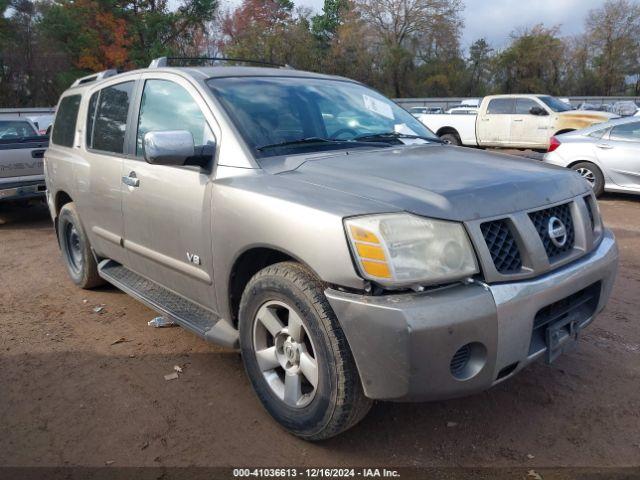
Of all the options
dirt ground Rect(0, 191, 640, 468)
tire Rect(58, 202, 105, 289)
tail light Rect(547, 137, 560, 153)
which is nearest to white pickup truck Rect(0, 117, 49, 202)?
tire Rect(58, 202, 105, 289)

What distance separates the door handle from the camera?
357 centimetres

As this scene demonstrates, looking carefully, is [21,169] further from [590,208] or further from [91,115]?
[590,208]

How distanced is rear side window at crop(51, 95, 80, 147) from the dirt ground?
5.69 ft

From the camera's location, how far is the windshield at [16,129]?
9.86m

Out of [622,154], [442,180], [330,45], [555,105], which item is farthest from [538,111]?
[330,45]

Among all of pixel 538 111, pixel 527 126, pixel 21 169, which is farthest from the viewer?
pixel 527 126

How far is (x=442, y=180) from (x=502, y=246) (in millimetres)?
415

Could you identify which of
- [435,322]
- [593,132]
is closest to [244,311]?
[435,322]

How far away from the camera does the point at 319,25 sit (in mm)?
48969

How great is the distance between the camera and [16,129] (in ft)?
33.1

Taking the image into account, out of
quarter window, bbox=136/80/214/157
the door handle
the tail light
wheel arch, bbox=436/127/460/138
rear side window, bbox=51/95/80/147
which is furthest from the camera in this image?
wheel arch, bbox=436/127/460/138

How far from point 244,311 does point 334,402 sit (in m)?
0.69

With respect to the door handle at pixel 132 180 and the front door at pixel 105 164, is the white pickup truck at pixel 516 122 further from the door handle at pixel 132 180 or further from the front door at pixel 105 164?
the door handle at pixel 132 180

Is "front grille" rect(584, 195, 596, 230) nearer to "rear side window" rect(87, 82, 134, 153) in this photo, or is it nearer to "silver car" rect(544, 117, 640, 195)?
"rear side window" rect(87, 82, 134, 153)
